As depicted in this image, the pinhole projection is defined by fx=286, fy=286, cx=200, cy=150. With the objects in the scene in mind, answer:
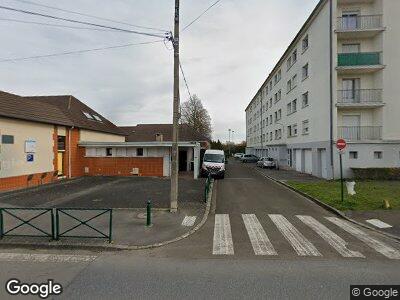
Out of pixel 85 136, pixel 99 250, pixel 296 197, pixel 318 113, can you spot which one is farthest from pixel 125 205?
pixel 318 113

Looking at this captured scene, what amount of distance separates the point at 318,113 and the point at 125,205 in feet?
54.6

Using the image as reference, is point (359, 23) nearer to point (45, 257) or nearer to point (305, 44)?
point (305, 44)

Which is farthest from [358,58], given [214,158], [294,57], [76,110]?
[76,110]

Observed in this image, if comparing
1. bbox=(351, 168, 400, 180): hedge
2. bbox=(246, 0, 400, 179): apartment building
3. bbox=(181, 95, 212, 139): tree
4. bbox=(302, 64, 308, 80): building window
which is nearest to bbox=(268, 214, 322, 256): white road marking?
bbox=(246, 0, 400, 179): apartment building

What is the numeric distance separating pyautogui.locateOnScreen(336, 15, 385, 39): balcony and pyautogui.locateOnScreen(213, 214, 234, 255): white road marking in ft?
55.9

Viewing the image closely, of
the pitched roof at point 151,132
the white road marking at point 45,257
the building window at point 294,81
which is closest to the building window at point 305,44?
the building window at point 294,81

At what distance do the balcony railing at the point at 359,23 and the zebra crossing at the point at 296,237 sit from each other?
16.2 m

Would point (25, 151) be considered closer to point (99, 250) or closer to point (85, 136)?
point (85, 136)

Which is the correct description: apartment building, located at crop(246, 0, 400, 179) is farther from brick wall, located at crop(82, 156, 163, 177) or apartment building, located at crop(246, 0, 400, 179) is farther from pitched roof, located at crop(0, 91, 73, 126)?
pitched roof, located at crop(0, 91, 73, 126)

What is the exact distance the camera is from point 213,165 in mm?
20969

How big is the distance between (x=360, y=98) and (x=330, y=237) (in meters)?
16.1

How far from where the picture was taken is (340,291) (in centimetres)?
439

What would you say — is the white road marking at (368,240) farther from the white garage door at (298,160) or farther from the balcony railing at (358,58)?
the white garage door at (298,160)

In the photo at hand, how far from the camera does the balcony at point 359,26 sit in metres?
19.4
